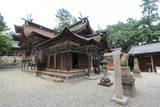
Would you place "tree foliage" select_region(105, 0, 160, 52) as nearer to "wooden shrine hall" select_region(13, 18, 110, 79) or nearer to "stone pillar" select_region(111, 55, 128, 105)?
"wooden shrine hall" select_region(13, 18, 110, 79)

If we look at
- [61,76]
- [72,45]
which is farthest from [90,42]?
[61,76]

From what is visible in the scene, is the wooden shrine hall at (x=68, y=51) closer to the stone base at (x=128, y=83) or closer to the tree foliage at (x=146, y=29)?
the stone base at (x=128, y=83)

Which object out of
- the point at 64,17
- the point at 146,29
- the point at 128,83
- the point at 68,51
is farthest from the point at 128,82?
the point at 64,17

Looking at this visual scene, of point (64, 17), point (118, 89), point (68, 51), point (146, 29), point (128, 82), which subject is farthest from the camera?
point (64, 17)

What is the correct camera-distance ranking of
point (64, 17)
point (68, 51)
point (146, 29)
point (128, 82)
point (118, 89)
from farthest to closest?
point (64, 17)
point (146, 29)
point (68, 51)
point (128, 82)
point (118, 89)

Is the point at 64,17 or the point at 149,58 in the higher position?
the point at 64,17

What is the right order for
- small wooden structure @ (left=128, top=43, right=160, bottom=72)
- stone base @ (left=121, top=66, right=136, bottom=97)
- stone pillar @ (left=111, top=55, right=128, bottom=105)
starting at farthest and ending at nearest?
small wooden structure @ (left=128, top=43, right=160, bottom=72)
stone base @ (left=121, top=66, right=136, bottom=97)
stone pillar @ (left=111, top=55, right=128, bottom=105)

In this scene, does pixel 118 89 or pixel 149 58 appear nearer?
pixel 118 89

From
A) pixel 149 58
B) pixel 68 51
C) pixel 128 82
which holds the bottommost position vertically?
pixel 128 82

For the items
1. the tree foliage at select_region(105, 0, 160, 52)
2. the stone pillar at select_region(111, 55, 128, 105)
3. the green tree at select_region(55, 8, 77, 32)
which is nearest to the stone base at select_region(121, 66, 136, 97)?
the stone pillar at select_region(111, 55, 128, 105)

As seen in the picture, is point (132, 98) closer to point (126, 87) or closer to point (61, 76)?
point (126, 87)

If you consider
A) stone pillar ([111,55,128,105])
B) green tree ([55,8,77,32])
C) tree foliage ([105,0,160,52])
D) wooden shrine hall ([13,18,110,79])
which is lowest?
stone pillar ([111,55,128,105])

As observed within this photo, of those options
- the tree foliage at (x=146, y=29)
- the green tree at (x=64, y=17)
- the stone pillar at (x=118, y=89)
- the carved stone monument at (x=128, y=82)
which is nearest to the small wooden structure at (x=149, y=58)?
the tree foliage at (x=146, y=29)

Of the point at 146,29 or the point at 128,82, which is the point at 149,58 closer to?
the point at 146,29
